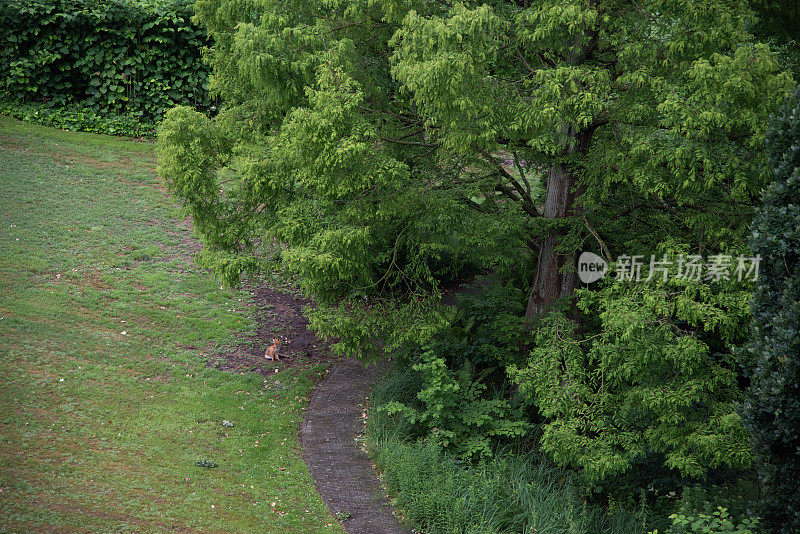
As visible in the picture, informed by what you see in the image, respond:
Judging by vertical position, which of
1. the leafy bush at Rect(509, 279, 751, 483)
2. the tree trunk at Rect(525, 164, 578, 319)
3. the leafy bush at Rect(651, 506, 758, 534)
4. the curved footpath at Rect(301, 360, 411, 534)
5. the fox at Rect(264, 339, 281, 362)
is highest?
the tree trunk at Rect(525, 164, 578, 319)

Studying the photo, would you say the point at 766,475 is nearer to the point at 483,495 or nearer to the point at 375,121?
the point at 483,495

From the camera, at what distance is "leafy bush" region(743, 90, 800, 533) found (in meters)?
5.77

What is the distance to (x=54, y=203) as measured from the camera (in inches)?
507

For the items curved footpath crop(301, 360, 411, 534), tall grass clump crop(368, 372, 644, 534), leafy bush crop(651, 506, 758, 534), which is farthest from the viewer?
curved footpath crop(301, 360, 411, 534)

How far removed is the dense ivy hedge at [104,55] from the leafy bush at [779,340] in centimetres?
1249

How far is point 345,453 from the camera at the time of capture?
8.86 meters

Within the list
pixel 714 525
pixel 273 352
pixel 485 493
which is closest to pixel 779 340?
pixel 714 525

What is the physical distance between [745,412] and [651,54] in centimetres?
351

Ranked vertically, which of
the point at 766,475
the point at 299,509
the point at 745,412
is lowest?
the point at 299,509

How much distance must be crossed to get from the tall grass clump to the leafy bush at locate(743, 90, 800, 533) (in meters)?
1.87

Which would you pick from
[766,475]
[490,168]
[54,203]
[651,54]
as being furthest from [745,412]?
[54,203]

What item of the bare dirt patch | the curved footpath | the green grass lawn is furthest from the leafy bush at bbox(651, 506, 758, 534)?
the bare dirt patch

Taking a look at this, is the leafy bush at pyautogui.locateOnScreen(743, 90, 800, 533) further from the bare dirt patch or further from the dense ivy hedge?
the dense ivy hedge

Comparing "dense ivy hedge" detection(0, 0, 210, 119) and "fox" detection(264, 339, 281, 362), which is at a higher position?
"dense ivy hedge" detection(0, 0, 210, 119)
